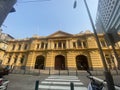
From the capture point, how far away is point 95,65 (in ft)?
79.0

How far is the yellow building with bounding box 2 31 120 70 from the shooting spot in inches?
1007

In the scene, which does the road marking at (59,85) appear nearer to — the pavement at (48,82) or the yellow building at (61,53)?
the pavement at (48,82)

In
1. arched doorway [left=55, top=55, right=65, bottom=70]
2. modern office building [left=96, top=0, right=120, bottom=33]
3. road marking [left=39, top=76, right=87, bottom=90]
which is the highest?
modern office building [left=96, top=0, right=120, bottom=33]

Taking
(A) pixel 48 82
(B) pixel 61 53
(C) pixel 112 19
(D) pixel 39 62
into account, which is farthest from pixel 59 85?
(D) pixel 39 62

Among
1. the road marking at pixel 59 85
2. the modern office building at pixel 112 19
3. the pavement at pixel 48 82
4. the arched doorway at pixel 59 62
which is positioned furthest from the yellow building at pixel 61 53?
the road marking at pixel 59 85

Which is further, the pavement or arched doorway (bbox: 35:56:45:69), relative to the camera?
arched doorway (bbox: 35:56:45:69)

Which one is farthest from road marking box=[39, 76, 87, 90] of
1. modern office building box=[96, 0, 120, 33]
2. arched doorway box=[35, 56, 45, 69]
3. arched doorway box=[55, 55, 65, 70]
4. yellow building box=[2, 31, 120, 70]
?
arched doorway box=[35, 56, 45, 69]

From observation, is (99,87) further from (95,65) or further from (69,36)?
(69,36)

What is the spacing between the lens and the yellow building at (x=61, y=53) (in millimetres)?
25578

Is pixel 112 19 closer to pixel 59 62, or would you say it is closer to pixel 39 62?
pixel 59 62

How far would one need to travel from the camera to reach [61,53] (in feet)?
91.0

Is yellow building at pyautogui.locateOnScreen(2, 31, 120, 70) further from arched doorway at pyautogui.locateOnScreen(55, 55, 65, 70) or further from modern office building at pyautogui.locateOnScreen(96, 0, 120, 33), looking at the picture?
modern office building at pyautogui.locateOnScreen(96, 0, 120, 33)

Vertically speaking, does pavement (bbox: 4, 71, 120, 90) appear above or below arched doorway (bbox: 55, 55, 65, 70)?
below

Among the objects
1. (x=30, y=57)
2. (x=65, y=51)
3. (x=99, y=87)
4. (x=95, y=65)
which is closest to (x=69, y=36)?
(x=65, y=51)
